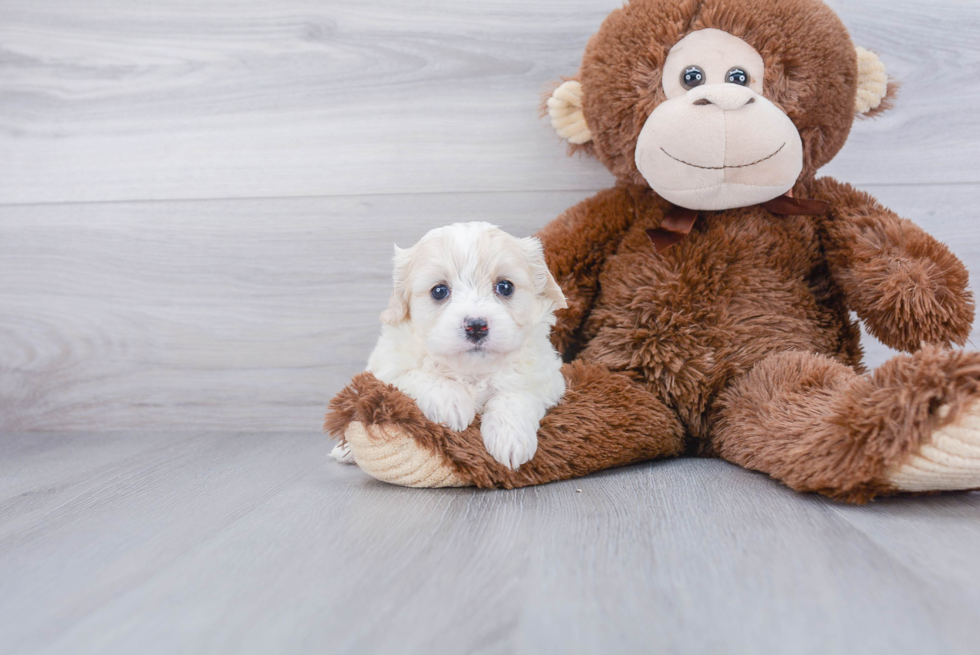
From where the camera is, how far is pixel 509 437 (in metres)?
0.95

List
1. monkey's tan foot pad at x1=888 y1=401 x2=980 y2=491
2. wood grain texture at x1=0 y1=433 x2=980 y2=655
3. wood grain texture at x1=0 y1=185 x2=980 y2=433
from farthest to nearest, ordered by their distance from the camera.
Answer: wood grain texture at x1=0 y1=185 x2=980 y2=433 < monkey's tan foot pad at x1=888 y1=401 x2=980 y2=491 < wood grain texture at x1=0 y1=433 x2=980 y2=655

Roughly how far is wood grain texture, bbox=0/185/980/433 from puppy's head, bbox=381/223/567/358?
1.45ft

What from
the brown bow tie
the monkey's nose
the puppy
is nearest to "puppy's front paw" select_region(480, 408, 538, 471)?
the puppy

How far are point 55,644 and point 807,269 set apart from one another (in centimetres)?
118

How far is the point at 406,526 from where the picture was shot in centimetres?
82

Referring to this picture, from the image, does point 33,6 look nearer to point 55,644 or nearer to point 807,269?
point 55,644

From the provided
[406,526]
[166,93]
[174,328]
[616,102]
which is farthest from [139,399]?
[616,102]

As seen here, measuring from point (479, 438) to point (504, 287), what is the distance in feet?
0.73

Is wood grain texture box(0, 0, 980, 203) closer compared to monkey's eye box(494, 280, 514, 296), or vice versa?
monkey's eye box(494, 280, 514, 296)

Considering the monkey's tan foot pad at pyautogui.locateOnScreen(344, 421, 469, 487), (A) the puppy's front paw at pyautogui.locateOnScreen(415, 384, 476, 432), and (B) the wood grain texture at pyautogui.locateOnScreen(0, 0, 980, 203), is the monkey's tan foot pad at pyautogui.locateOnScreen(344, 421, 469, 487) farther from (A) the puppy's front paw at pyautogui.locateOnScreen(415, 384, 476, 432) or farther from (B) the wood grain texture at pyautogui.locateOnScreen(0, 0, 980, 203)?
(B) the wood grain texture at pyautogui.locateOnScreen(0, 0, 980, 203)

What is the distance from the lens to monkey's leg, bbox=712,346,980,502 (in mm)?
774

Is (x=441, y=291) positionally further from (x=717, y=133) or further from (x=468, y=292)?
(x=717, y=133)

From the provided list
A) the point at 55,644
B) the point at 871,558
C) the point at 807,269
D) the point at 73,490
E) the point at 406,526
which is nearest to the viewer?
the point at 55,644

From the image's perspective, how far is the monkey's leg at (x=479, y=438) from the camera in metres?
0.93
